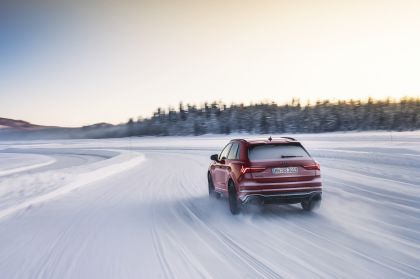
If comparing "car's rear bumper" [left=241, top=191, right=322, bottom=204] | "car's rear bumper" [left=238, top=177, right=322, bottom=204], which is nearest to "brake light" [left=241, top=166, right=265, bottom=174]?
"car's rear bumper" [left=238, top=177, right=322, bottom=204]

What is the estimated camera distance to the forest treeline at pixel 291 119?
377 feet

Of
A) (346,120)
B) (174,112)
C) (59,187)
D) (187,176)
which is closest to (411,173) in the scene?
(187,176)

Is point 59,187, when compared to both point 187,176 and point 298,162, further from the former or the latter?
point 298,162

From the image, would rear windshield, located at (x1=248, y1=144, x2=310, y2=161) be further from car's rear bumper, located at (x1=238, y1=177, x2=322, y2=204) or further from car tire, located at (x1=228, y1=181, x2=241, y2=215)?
car tire, located at (x1=228, y1=181, x2=241, y2=215)

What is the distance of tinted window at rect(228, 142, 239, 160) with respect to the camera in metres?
10.3

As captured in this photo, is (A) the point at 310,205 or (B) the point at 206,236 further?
(A) the point at 310,205

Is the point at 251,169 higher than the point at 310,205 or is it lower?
higher

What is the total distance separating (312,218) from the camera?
9102mm

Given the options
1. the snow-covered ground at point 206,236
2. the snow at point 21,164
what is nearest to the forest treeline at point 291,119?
the snow at point 21,164

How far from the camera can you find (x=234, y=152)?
10.6 metres

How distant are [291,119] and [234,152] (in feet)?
418

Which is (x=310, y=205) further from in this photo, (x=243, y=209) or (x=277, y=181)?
(x=243, y=209)

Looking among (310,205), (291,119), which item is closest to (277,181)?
(310,205)

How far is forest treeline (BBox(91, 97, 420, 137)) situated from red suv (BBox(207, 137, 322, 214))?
339 feet
